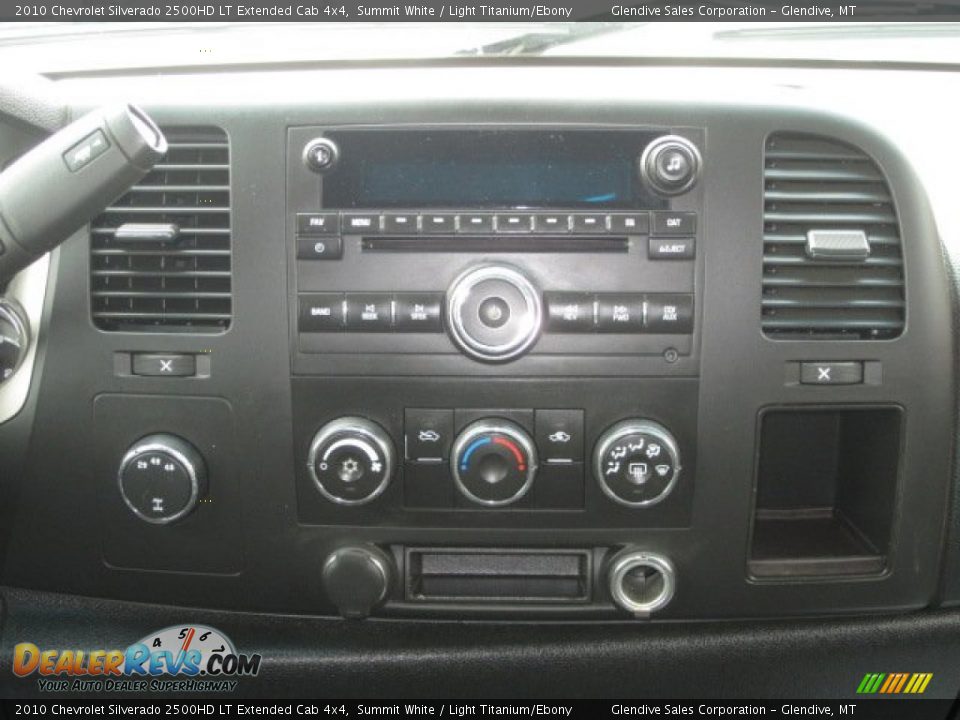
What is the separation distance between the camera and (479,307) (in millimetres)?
1603

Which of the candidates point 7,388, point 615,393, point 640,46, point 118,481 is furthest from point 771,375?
point 7,388

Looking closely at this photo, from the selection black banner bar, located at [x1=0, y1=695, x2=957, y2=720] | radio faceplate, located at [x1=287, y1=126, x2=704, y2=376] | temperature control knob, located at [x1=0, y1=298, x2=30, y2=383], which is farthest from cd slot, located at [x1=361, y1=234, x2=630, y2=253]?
black banner bar, located at [x1=0, y1=695, x2=957, y2=720]

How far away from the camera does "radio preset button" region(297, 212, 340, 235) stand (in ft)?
5.36

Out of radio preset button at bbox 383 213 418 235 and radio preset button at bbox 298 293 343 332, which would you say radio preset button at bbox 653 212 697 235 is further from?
radio preset button at bbox 298 293 343 332

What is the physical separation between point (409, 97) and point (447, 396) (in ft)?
1.62

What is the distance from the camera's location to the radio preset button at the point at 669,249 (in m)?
1.62

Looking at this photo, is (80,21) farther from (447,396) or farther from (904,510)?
(904,510)

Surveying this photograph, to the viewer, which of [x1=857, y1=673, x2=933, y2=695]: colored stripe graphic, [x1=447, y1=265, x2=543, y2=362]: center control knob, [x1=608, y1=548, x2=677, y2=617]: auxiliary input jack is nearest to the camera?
[x1=447, y1=265, x2=543, y2=362]: center control knob

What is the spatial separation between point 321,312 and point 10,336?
21.1 inches

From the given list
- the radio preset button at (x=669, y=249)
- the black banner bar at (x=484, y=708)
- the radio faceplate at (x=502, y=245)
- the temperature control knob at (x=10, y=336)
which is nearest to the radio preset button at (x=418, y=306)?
the radio faceplate at (x=502, y=245)

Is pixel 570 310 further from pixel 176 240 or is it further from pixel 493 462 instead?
pixel 176 240

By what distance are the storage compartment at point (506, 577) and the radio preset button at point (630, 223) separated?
0.58 metres

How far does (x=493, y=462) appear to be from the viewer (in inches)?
64.8

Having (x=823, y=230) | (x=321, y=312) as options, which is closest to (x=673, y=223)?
(x=823, y=230)
